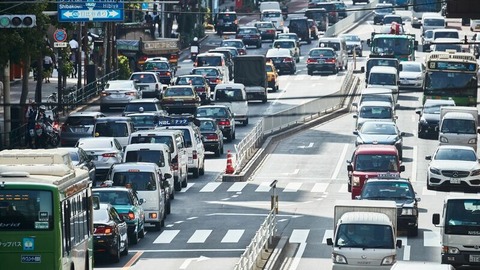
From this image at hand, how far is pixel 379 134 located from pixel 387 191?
16.0 meters

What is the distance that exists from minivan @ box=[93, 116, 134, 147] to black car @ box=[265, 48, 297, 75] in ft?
127

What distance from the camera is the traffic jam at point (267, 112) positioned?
3684 cm

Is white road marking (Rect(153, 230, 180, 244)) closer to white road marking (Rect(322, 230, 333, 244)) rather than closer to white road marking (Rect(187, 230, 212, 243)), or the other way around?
white road marking (Rect(187, 230, 212, 243))

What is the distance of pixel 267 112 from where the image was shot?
77.5m

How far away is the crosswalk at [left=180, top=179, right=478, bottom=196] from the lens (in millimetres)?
54000

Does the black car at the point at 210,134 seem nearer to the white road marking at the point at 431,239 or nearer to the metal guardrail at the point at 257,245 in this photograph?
the white road marking at the point at 431,239

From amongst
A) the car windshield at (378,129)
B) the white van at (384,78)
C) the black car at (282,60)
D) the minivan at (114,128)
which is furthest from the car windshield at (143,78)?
the minivan at (114,128)

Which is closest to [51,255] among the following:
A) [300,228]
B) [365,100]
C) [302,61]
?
[300,228]

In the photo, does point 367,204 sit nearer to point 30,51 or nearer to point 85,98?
point 30,51

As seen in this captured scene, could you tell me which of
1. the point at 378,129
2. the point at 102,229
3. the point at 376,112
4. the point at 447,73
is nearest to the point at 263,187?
the point at 378,129

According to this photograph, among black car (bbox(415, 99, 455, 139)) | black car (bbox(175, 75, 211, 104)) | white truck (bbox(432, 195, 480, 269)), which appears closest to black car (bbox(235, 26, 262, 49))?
black car (bbox(175, 75, 211, 104))

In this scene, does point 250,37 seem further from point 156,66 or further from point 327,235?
point 327,235

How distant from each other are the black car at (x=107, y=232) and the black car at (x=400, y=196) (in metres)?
8.95

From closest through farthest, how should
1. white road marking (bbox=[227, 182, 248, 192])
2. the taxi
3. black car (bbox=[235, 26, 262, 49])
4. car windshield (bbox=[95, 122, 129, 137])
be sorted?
1. white road marking (bbox=[227, 182, 248, 192])
2. car windshield (bbox=[95, 122, 129, 137])
3. the taxi
4. black car (bbox=[235, 26, 262, 49])
